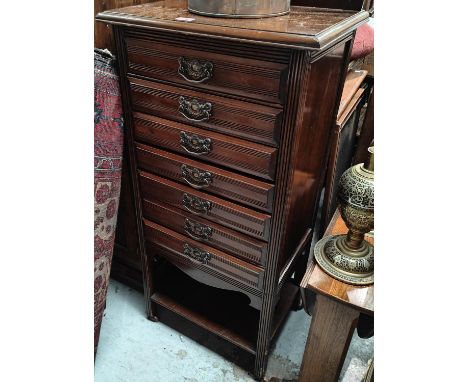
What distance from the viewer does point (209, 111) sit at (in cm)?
83

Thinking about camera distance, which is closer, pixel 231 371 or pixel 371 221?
pixel 371 221

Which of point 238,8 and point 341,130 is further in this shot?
point 341,130

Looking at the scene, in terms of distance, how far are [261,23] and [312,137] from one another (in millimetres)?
285

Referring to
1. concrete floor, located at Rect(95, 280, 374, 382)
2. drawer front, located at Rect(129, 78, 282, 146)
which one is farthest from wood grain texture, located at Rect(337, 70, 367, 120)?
concrete floor, located at Rect(95, 280, 374, 382)

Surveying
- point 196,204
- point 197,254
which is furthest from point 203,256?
point 196,204

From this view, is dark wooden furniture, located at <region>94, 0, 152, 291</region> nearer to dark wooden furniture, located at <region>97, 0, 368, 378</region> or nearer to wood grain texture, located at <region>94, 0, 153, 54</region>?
wood grain texture, located at <region>94, 0, 153, 54</region>

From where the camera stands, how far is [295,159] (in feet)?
2.66

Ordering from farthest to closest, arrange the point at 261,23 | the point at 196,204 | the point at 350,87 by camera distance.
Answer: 1. the point at 350,87
2. the point at 196,204
3. the point at 261,23

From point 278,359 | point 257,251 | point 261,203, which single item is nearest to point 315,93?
point 261,203

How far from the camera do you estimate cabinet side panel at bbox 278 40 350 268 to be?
0.79 meters

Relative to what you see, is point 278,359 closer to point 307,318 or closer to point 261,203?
point 307,318

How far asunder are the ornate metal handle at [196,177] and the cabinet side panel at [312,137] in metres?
0.20

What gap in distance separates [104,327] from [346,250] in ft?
3.03

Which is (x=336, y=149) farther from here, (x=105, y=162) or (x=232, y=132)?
(x=105, y=162)
